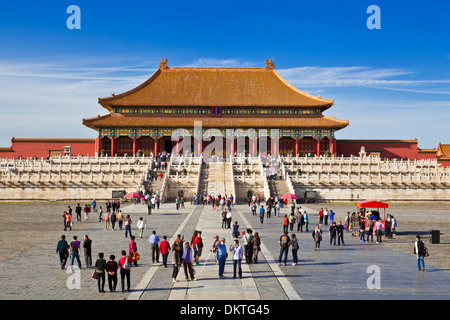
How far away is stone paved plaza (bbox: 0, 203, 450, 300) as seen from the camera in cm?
1290

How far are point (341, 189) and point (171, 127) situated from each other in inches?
1056

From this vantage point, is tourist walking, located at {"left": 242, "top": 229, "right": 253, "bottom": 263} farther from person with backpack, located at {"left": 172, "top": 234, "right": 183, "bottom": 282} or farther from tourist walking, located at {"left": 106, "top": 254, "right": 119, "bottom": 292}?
tourist walking, located at {"left": 106, "top": 254, "right": 119, "bottom": 292}

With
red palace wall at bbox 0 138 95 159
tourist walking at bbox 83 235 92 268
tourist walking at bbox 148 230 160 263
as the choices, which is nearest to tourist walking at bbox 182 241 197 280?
tourist walking at bbox 148 230 160 263

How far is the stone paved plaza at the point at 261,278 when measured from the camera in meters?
12.9

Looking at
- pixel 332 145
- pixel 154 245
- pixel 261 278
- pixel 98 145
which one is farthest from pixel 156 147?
pixel 261 278

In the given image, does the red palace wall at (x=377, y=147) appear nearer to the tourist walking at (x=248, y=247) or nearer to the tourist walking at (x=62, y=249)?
the tourist walking at (x=248, y=247)

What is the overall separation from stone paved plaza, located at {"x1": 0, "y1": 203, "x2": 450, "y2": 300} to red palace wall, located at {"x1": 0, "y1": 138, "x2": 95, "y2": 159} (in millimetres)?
48393

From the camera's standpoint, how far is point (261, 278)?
49.0ft

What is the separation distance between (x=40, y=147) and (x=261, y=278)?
59847mm

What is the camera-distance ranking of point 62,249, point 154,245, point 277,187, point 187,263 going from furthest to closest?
point 277,187
point 154,245
point 62,249
point 187,263

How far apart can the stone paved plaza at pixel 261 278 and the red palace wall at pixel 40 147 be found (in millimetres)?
48393

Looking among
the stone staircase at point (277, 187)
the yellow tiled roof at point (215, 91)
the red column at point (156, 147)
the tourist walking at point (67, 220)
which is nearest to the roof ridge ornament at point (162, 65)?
the yellow tiled roof at point (215, 91)

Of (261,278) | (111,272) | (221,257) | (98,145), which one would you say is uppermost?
(98,145)

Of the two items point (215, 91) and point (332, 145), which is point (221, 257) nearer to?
point (332, 145)
